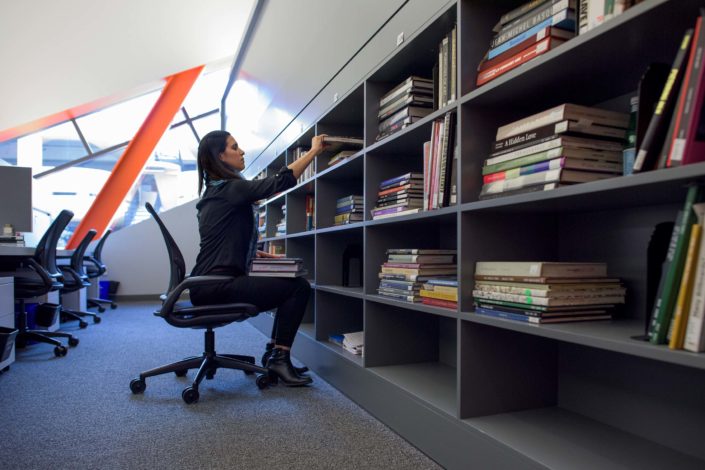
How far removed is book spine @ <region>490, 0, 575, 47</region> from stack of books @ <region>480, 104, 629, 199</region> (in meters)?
0.26

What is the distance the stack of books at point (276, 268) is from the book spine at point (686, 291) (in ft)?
5.77

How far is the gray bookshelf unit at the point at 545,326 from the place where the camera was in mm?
1095

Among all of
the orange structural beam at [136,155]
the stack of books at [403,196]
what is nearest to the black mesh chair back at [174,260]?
the stack of books at [403,196]

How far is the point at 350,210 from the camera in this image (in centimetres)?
260

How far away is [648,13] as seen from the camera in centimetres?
92

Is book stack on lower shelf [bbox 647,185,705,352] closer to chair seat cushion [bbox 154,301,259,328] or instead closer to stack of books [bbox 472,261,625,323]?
stack of books [bbox 472,261,625,323]

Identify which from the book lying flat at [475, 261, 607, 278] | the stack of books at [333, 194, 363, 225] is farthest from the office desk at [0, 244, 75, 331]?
the book lying flat at [475, 261, 607, 278]

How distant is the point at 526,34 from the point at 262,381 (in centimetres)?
Answer: 191

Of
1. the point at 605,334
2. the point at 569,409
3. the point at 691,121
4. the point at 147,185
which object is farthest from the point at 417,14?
the point at 147,185

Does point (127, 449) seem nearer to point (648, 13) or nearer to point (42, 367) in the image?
point (42, 367)

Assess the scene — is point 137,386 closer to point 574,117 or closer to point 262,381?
point 262,381

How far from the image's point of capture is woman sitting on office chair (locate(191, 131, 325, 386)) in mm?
2258

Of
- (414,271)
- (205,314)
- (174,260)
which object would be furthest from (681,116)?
(174,260)

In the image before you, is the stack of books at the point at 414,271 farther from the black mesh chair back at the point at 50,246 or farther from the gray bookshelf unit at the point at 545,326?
the black mesh chair back at the point at 50,246
